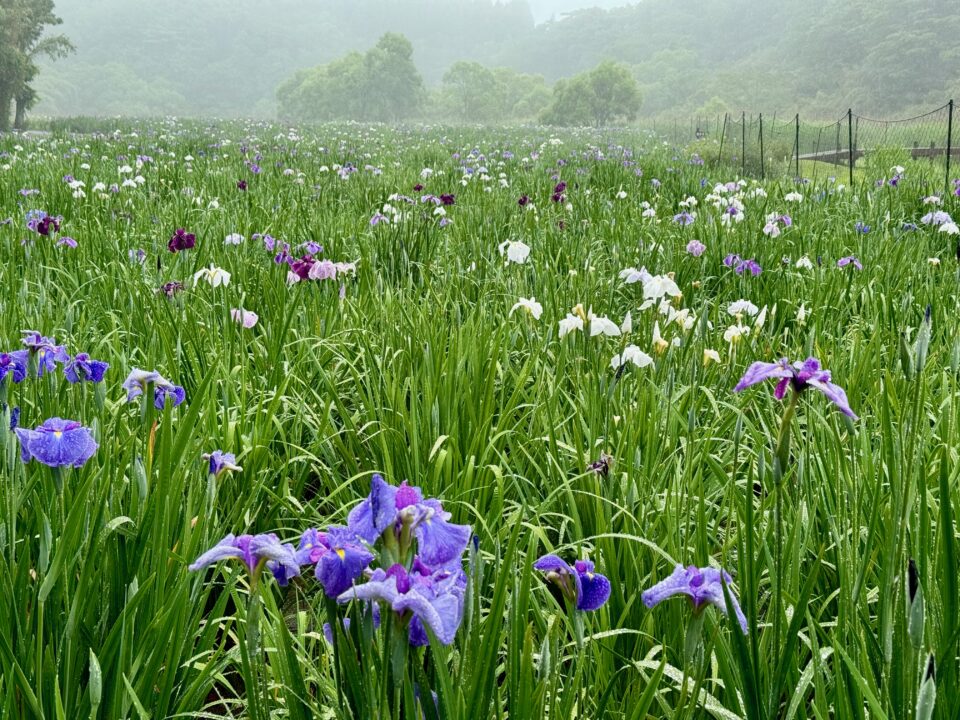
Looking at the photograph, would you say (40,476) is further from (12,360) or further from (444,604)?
(444,604)

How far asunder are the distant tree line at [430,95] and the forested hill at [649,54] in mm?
12603

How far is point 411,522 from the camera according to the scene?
2.41 ft

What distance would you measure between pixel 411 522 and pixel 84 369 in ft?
3.81

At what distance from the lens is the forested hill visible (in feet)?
271

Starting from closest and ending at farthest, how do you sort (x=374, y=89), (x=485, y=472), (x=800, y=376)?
(x=800, y=376) → (x=485, y=472) → (x=374, y=89)

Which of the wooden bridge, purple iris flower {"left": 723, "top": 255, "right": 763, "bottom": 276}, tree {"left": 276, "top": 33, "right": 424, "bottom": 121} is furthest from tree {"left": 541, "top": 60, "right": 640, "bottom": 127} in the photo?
purple iris flower {"left": 723, "top": 255, "right": 763, "bottom": 276}

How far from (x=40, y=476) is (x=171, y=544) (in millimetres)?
289

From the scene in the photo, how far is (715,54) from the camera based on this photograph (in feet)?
451

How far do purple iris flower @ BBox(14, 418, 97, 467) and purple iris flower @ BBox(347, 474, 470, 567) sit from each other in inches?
22.2

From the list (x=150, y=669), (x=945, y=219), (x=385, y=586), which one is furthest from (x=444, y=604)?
(x=945, y=219)

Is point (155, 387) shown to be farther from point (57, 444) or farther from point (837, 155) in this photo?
point (837, 155)

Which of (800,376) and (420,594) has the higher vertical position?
(800,376)

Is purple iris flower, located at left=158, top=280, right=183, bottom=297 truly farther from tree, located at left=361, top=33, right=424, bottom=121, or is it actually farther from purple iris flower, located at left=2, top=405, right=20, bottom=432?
tree, located at left=361, top=33, right=424, bottom=121

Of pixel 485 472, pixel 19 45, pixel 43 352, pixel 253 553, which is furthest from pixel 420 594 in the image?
pixel 19 45
